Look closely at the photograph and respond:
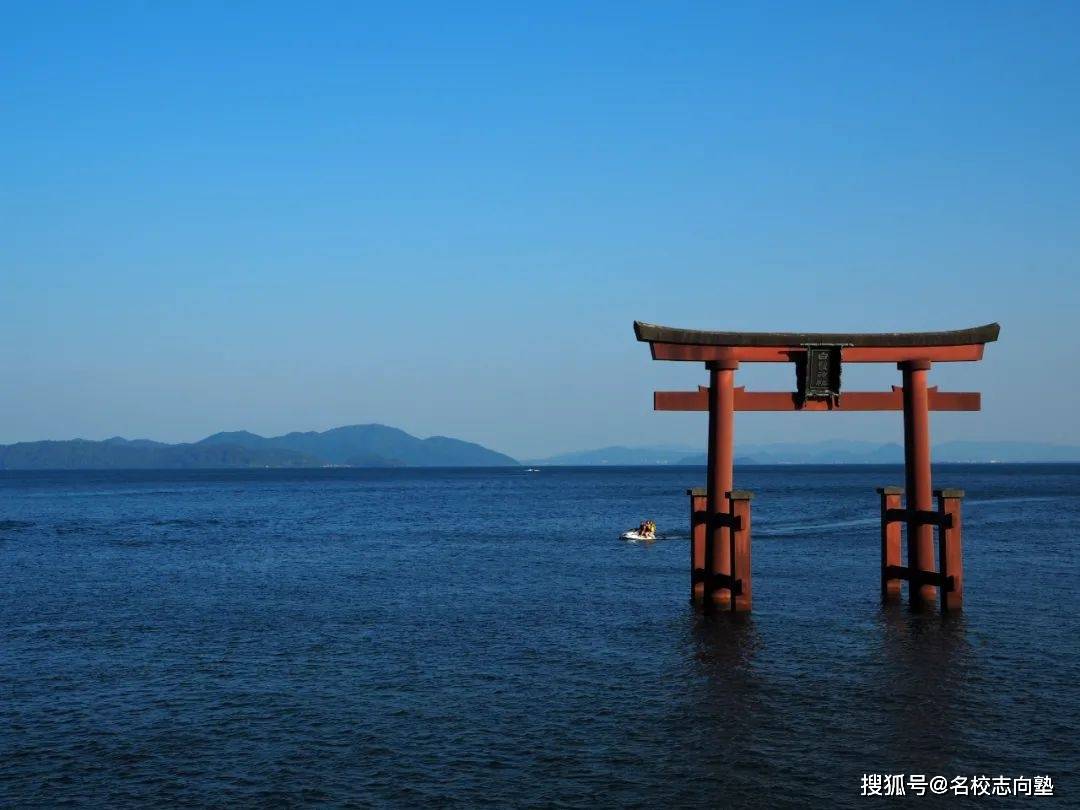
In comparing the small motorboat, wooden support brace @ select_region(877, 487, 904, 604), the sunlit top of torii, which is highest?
the sunlit top of torii

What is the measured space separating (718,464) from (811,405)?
2915 millimetres

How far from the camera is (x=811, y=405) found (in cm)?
2705

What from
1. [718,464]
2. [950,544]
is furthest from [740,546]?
[950,544]

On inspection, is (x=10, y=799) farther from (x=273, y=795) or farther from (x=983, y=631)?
(x=983, y=631)

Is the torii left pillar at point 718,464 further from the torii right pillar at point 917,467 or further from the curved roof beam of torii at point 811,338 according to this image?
the torii right pillar at point 917,467

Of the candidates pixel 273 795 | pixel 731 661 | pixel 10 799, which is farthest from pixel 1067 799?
pixel 10 799

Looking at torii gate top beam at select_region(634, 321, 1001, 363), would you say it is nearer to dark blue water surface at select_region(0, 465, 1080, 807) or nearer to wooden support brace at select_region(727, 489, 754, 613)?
wooden support brace at select_region(727, 489, 754, 613)

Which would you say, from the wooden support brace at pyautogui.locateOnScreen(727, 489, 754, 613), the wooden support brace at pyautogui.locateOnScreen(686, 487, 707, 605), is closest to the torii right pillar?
the wooden support brace at pyautogui.locateOnScreen(727, 489, 754, 613)

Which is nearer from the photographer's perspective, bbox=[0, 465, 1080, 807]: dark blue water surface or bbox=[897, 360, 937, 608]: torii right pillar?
bbox=[0, 465, 1080, 807]: dark blue water surface

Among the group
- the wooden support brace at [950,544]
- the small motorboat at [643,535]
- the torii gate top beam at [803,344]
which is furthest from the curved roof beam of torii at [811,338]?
the small motorboat at [643,535]

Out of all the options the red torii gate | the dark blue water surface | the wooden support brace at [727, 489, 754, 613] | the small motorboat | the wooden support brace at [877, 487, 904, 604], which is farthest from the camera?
the small motorboat

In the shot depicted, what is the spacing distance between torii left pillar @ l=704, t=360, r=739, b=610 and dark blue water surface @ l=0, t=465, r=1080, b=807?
1410 millimetres

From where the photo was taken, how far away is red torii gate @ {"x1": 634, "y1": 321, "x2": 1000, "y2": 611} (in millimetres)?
25891

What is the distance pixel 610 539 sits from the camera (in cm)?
5831
